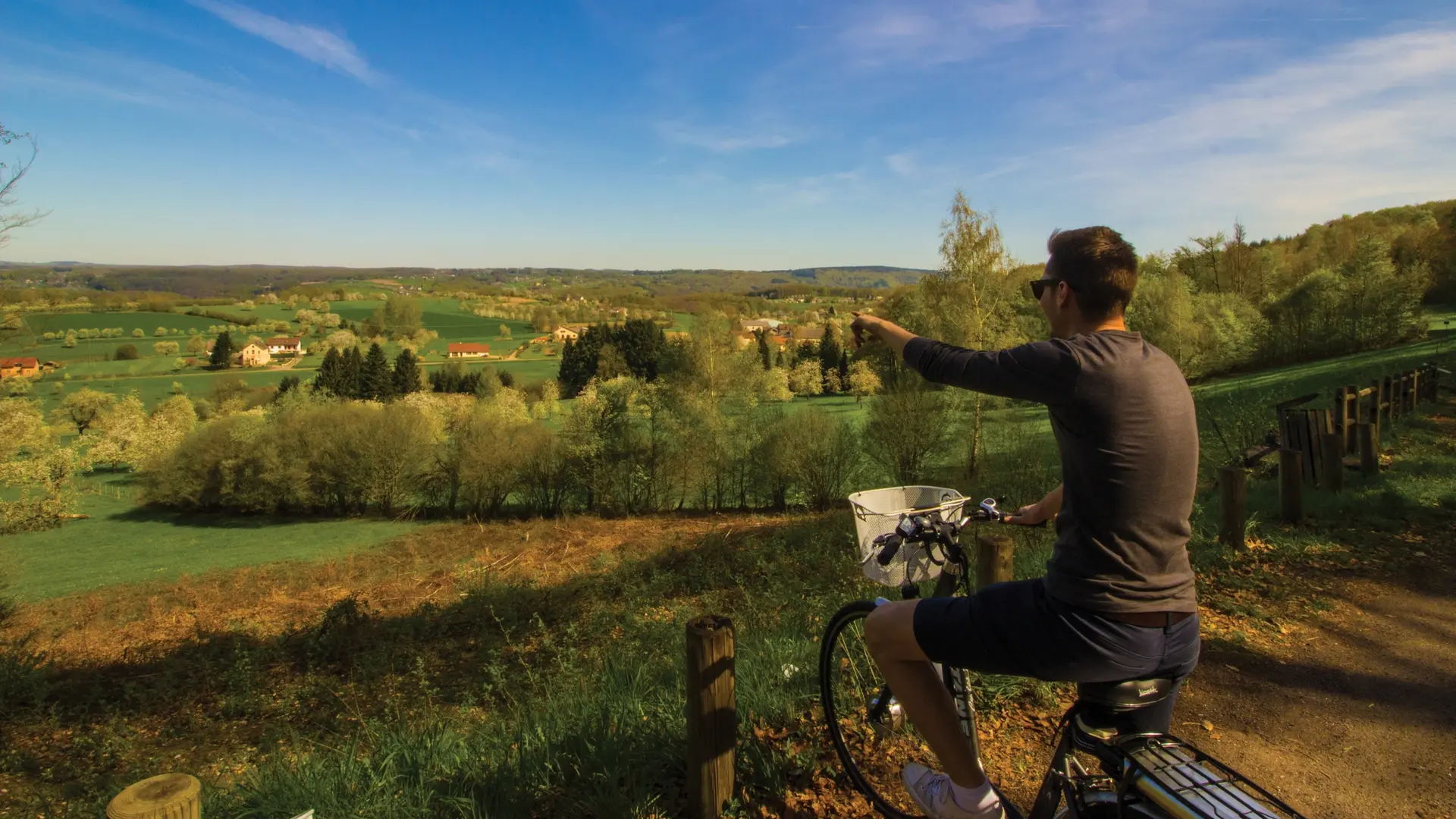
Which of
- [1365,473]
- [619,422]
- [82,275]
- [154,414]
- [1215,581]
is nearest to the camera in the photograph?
[1215,581]

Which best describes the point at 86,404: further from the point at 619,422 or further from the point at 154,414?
the point at 619,422

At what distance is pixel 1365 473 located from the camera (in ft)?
28.6

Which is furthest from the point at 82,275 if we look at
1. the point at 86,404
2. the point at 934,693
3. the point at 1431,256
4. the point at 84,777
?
the point at 1431,256

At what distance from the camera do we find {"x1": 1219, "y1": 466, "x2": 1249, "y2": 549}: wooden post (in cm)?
628

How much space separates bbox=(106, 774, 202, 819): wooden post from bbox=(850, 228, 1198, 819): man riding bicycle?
91.1 inches

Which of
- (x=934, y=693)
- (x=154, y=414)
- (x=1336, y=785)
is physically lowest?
(x=154, y=414)

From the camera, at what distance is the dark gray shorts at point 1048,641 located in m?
1.91

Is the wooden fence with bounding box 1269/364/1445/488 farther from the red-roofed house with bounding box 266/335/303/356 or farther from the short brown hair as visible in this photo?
the red-roofed house with bounding box 266/335/303/356

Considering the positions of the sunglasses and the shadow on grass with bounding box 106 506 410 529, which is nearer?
the sunglasses

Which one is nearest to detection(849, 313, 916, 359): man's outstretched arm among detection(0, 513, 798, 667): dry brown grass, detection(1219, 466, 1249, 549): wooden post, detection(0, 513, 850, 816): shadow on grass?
detection(0, 513, 850, 816): shadow on grass

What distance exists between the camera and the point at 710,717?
2863 mm

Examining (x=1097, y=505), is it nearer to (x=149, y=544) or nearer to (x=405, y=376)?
(x=149, y=544)

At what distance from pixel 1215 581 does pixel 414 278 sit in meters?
178

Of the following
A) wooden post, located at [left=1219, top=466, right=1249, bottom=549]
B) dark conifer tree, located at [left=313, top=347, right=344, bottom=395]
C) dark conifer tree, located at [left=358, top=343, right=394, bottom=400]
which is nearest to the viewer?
wooden post, located at [left=1219, top=466, right=1249, bottom=549]
